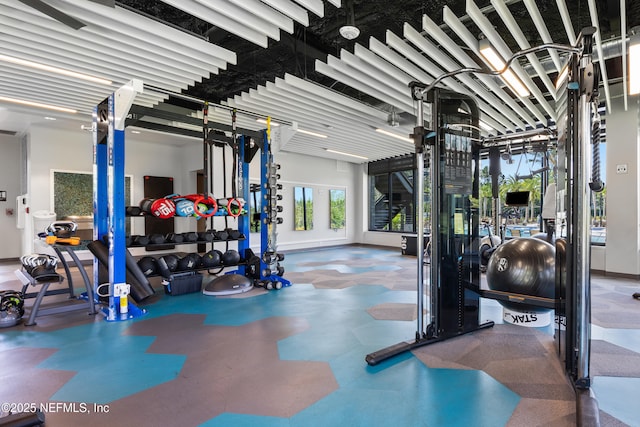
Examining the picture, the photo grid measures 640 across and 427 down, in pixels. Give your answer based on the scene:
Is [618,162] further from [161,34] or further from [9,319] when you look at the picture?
[9,319]

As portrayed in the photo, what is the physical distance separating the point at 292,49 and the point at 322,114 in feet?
4.15

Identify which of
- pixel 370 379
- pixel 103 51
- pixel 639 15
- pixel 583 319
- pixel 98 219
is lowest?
pixel 370 379

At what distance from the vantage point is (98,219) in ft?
15.6

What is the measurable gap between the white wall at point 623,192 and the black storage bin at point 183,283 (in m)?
7.75

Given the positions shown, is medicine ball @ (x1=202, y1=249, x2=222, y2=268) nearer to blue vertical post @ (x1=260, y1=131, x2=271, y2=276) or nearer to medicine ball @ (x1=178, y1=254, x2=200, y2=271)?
medicine ball @ (x1=178, y1=254, x2=200, y2=271)

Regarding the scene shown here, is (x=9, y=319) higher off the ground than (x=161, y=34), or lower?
lower

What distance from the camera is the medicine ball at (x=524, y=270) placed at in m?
3.61

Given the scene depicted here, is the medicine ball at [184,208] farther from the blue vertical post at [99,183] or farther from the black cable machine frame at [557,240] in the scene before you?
the black cable machine frame at [557,240]

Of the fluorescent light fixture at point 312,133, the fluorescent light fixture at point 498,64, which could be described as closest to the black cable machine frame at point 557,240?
the fluorescent light fixture at point 498,64

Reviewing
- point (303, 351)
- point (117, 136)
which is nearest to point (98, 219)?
point (117, 136)

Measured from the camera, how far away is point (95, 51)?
416 cm

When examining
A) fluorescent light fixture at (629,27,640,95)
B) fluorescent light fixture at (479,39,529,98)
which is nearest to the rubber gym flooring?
fluorescent light fixture at (479,39,529,98)

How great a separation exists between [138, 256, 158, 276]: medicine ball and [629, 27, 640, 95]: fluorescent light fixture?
6677 millimetres

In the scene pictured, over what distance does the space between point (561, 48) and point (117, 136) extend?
15.0 ft
